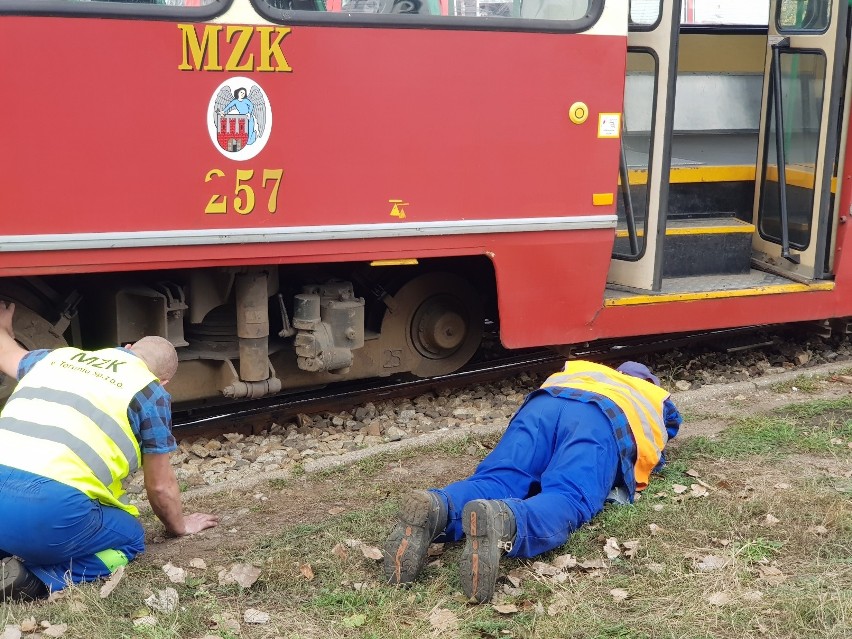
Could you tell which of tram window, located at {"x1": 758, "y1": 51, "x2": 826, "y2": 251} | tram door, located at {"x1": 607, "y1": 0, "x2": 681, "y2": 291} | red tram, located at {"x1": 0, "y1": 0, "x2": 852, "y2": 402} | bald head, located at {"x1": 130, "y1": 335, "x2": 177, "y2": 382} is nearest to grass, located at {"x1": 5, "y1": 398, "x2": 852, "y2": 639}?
bald head, located at {"x1": 130, "y1": 335, "x2": 177, "y2": 382}

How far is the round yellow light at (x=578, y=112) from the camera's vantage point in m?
5.60

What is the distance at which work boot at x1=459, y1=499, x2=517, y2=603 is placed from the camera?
3.50 meters

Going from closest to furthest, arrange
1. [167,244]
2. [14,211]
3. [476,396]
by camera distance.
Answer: [14,211]
[167,244]
[476,396]

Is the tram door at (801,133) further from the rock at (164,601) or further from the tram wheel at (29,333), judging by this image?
the rock at (164,601)

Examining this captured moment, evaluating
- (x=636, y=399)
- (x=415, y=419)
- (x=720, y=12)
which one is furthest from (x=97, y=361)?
(x=720, y=12)

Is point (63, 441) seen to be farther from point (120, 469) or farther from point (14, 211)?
point (14, 211)

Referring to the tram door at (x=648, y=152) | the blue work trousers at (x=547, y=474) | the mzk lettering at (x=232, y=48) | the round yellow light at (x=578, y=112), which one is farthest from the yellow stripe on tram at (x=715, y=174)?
the blue work trousers at (x=547, y=474)

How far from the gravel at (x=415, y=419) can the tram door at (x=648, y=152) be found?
803 mm

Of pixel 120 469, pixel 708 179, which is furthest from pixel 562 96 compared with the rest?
pixel 120 469

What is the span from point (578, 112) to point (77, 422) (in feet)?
10.5

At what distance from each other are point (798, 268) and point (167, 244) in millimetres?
4280

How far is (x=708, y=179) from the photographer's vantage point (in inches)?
297

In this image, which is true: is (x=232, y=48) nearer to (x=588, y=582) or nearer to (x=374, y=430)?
(x=374, y=430)

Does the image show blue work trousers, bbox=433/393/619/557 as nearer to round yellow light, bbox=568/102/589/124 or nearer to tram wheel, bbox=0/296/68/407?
round yellow light, bbox=568/102/589/124
